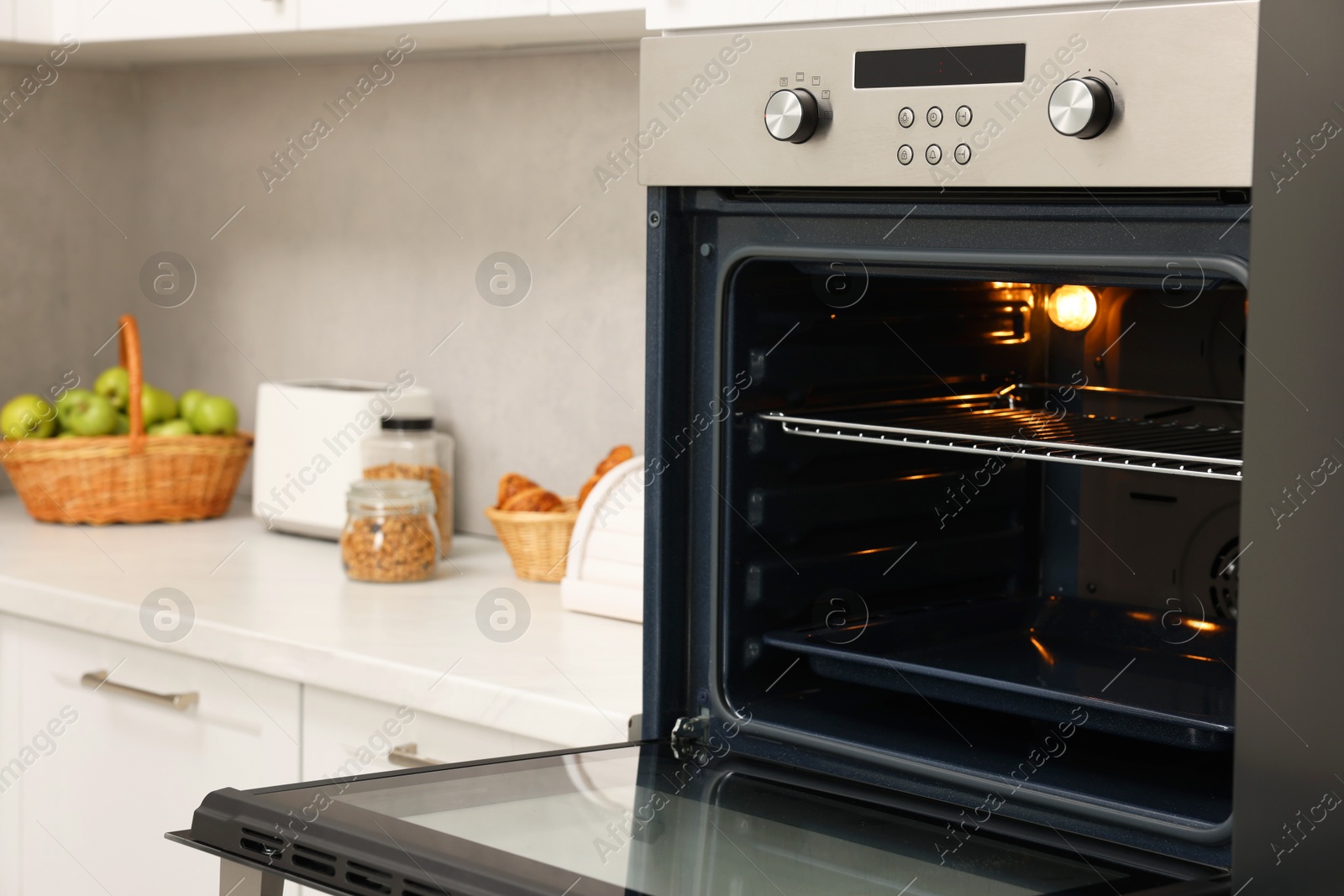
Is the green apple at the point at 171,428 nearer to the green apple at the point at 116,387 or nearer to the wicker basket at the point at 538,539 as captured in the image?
the green apple at the point at 116,387

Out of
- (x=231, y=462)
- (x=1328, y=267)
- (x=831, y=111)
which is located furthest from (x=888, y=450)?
(x=231, y=462)

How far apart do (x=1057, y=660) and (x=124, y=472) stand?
154 centimetres

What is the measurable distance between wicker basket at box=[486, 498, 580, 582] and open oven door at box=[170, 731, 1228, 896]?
35.4 inches

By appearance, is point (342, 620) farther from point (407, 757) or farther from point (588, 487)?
point (588, 487)

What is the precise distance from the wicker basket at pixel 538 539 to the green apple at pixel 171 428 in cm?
63

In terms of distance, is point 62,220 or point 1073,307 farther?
point 62,220

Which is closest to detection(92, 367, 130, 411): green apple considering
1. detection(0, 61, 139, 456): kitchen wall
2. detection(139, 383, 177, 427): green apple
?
detection(139, 383, 177, 427): green apple

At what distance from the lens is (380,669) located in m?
1.50

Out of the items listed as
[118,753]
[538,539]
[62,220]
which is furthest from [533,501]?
[62,220]

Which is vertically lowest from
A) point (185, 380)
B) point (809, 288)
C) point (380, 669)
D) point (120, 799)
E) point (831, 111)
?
point (120, 799)

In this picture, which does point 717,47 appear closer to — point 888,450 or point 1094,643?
point 888,450

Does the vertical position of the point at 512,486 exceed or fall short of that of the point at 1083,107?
it falls short

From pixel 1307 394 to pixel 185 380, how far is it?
7.20ft

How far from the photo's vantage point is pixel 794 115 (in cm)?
98
